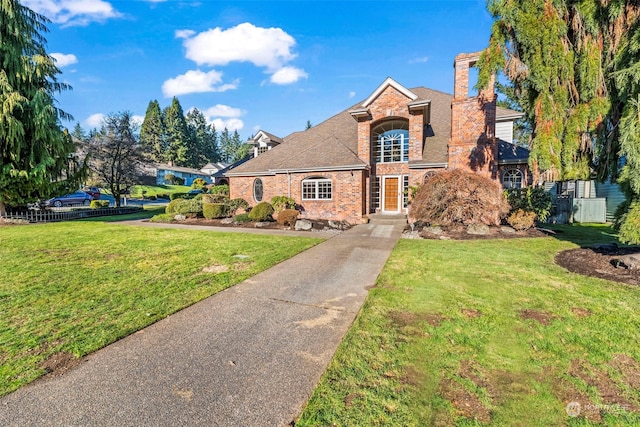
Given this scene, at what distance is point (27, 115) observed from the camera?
1420 centimetres

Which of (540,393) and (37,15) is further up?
(37,15)

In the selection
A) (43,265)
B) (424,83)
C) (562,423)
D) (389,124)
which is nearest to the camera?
(562,423)

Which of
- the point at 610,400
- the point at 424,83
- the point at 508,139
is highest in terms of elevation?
the point at 424,83

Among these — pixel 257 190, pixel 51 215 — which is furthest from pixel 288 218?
pixel 51 215

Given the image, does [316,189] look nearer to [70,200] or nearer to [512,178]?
[512,178]

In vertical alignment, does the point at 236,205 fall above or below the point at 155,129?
below

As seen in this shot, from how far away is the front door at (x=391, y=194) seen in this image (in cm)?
1627

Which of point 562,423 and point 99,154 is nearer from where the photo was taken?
point 562,423

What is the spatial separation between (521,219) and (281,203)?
11478 mm

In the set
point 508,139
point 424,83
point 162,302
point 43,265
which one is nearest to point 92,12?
point 43,265

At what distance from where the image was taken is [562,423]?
2262 millimetres

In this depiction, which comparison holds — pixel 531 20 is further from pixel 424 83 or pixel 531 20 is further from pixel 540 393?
pixel 424 83

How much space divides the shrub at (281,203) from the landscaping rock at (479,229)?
9173 millimetres

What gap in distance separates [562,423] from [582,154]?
7487 mm
